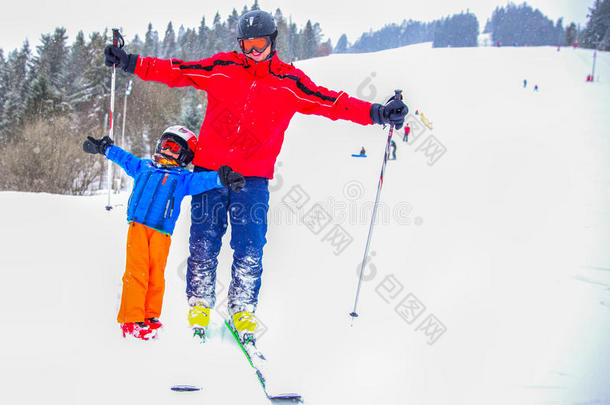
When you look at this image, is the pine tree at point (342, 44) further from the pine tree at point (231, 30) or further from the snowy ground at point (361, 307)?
the snowy ground at point (361, 307)

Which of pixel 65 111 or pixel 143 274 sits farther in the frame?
pixel 65 111

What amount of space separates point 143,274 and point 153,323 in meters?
0.39

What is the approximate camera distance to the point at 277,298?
3984 millimetres

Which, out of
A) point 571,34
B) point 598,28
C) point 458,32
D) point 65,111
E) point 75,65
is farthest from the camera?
point 458,32

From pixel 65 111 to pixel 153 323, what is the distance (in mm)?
32503

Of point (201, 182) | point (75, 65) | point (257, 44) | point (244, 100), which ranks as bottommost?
point (201, 182)

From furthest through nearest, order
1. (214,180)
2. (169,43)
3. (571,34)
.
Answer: (169,43) → (571,34) → (214,180)

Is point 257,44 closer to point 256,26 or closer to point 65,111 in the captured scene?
point 256,26

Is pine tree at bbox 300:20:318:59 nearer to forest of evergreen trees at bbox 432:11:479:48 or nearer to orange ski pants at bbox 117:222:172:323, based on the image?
forest of evergreen trees at bbox 432:11:479:48

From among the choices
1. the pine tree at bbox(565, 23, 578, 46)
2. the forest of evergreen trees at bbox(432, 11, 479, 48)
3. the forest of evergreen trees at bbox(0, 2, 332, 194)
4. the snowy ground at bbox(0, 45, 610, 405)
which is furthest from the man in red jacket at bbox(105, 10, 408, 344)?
the forest of evergreen trees at bbox(432, 11, 479, 48)

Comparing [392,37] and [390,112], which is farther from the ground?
[392,37]

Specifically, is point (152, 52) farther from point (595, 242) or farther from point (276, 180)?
point (595, 242)

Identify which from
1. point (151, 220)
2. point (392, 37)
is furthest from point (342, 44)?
point (151, 220)

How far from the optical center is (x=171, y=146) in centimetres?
308
